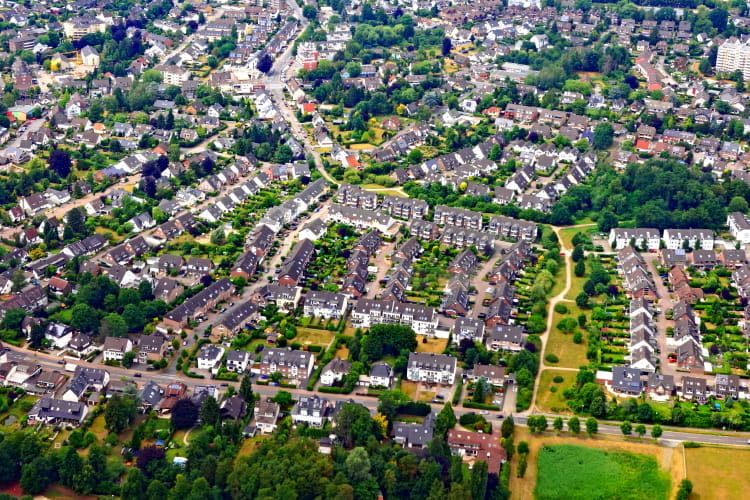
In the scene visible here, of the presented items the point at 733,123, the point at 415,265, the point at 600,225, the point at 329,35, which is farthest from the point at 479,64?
the point at 415,265

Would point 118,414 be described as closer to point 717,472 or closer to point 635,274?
point 717,472

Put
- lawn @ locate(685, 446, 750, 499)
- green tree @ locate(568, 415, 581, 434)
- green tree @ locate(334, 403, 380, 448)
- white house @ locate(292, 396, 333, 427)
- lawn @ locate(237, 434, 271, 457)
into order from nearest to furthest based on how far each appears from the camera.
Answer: lawn @ locate(685, 446, 750, 499) < green tree @ locate(334, 403, 380, 448) < lawn @ locate(237, 434, 271, 457) < green tree @ locate(568, 415, 581, 434) < white house @ locate(292, 396, 333, 427)

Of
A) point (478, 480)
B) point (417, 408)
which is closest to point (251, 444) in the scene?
point (417, 408)

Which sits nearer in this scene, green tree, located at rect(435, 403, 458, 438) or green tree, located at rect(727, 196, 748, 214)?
green tree, located at rect(435, 403, 458, 438)

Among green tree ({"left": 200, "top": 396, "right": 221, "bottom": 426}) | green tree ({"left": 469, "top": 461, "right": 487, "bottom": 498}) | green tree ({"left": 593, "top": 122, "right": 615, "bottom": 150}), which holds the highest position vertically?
green tree ({"left": 469, "top": 461, "right": 487, "bottom": 498})

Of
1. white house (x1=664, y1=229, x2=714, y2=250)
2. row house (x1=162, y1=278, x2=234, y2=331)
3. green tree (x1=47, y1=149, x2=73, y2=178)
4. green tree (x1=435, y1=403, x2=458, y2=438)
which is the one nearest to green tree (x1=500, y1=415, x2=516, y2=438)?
green tree (x1=435, y1=403, x2=458, y2=438)

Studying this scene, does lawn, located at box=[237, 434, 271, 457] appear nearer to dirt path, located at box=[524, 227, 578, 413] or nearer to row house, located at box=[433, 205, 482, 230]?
dirt path, located at box=[524, 227, 578, 413]
